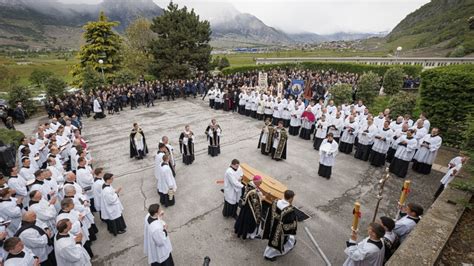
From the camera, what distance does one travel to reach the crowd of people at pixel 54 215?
15.3 feet

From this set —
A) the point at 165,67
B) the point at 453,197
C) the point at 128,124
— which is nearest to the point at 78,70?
the point at 165,67

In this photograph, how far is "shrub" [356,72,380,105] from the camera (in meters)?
17.8

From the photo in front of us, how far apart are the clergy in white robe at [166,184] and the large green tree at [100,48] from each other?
2229 cm

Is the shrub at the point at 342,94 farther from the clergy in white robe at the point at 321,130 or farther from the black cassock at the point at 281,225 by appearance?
the black cassock at the point at 281,225

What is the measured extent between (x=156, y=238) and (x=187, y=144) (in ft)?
18.6

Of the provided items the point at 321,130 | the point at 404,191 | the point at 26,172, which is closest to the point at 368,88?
the point at 321,130

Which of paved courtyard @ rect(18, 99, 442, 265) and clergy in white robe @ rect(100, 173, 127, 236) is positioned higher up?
clergy in white robe @ rect(100, 173, 127, 236)

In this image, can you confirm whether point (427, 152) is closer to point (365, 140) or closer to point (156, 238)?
point (365, 140)

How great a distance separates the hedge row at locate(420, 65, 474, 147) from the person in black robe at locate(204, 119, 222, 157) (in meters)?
10.0

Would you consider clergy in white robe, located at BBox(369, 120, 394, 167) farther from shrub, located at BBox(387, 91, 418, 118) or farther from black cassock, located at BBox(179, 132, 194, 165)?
black cassock, located at BBox(179, 132, 194, 165)

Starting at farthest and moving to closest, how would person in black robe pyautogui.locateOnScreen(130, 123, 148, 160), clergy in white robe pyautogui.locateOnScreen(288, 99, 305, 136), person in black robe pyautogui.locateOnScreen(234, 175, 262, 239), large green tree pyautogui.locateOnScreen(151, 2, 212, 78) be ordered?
1. large green tree pyautogui.locateOnScreen(151, 2, 212, 78)
2. clergy in white robe pyautogui.locateOnScreen(288, 99, 305, 136)
3. person in black robe pyautogui.locateOnScreen(130, 123, 148, 160)
4. person in black robe pyautogui.locateOnScreen(234, 175, 262, 239)

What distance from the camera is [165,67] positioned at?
91.1 feet

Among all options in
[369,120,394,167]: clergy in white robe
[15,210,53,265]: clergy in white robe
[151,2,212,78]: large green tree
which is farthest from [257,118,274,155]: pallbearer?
[151,2,212,78]: large green tree

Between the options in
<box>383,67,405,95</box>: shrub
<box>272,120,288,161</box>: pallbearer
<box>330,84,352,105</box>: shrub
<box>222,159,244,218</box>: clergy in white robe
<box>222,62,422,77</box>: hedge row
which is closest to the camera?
<box>222,159,244,218</box>: clergy in white robe
